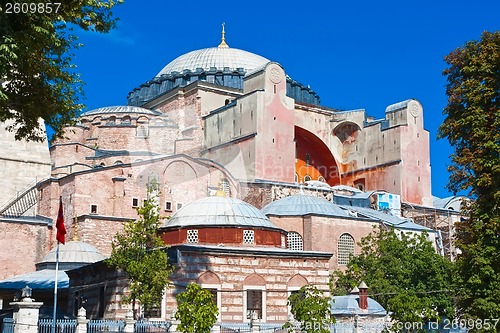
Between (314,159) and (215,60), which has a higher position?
(215,60)

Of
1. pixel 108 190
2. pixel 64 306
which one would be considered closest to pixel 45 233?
pixel 108 190

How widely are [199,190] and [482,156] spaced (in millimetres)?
17210

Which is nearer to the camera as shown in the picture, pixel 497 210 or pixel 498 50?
pixel 497 210

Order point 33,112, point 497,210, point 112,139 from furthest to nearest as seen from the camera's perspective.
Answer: point 112,139 → point 497,210 → point 33,112

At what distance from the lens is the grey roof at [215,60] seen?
48438 millimetres

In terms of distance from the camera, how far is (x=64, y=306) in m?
26.6

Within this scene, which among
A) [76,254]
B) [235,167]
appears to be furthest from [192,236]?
[235,167]

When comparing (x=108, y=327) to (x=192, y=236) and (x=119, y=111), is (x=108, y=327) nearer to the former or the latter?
(x=192, y=236)

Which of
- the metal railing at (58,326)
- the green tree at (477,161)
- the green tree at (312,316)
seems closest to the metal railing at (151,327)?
the metal railing at (58,326)

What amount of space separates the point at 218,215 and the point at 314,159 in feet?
73.8

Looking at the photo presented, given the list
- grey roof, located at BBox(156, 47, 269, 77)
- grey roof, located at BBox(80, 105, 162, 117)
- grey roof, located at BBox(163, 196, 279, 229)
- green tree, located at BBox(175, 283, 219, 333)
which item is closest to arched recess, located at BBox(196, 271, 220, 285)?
grey roof, located at BBox(163, 196, 279, 229)

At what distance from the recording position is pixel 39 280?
89.2 ft

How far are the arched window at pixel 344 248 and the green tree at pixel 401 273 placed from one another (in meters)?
0.83

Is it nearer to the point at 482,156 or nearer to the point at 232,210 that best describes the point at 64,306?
the point at 232,210
